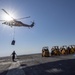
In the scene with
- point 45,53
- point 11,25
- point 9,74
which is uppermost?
point 11,25

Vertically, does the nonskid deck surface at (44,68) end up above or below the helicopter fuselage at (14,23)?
below

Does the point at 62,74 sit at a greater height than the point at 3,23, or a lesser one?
lesser

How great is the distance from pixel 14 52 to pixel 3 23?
1003 centimetres

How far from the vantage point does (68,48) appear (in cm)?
5381

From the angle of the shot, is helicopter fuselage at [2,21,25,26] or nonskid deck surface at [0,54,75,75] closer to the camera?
nonskid deck surface at [0,54,75,75]

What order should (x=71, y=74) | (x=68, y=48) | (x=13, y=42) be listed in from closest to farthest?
(x=71, y=74) < (x=13, y=42) < (x=68, y=48)

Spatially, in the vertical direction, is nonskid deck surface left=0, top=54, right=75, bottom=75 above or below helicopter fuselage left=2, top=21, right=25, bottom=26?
below

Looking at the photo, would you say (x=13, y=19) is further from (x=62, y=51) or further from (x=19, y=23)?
(x=62, y=51)

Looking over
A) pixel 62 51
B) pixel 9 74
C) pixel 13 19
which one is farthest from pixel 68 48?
pixel 9 74

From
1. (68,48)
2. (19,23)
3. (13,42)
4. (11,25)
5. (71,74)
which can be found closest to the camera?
(71,74)

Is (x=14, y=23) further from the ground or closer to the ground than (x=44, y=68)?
further from the ground

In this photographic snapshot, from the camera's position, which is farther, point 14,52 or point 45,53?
point 45,53

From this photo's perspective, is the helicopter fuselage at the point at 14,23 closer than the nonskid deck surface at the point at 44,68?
No

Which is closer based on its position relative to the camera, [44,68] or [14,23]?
[44,68]
